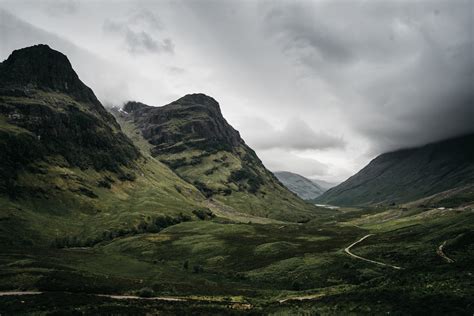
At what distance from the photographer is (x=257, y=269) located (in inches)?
3684

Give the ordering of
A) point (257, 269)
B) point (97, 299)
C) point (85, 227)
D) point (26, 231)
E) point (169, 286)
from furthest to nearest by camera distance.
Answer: point (85, 227) < point (26, 231) < point (257, 269) < point (169, 286) < point (97, 299)

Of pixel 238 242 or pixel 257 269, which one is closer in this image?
pixel 257 269

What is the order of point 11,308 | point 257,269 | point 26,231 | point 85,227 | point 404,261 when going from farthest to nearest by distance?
point 85,227, point 26,231, point 257,269, point 404,261, point 11,308

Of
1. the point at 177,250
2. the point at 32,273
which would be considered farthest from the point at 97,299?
the point at 177,250

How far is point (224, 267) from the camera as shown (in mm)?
107500

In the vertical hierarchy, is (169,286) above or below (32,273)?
below

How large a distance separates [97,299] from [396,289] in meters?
43.7

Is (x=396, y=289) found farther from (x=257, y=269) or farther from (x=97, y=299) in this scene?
(x=257, y=269)

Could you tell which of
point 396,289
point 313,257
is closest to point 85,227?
point 313,257

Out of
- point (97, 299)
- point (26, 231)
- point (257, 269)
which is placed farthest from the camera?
point (26, 231)

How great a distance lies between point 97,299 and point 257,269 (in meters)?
51.6

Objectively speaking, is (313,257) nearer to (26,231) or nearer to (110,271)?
(110,271)

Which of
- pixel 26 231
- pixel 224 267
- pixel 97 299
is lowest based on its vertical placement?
pixel 224 267

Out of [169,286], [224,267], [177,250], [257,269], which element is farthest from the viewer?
[177,250]
